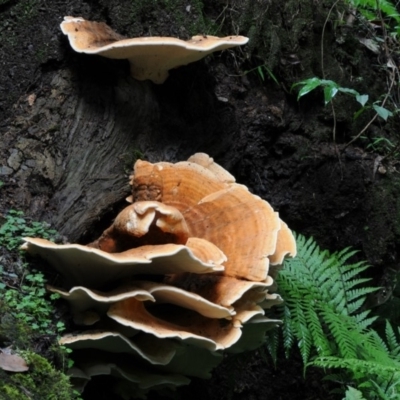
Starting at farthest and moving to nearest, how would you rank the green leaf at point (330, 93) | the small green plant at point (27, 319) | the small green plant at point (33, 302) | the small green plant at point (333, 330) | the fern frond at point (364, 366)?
the green leaf at point (330, 93) < the small green plant at point (333, 330) < the fern frond at point (364, 366) < the small green plant at point (33, 302) < the small green plant at point (27, 319)

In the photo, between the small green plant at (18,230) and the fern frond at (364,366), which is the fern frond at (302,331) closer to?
the fern frond at (364,366)

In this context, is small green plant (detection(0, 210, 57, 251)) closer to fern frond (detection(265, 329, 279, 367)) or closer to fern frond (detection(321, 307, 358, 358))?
fern frond (detection(265, 329, 279, 367))

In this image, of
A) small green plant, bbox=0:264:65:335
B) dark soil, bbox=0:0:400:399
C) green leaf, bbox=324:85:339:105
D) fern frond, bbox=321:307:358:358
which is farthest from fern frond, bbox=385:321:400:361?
small green plant, bbox=0:264:65:335

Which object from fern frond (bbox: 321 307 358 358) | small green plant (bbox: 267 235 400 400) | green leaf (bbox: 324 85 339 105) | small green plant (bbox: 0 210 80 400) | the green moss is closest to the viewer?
the green moss

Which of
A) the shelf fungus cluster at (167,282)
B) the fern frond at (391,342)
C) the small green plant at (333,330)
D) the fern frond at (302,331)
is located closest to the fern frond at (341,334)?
the small green plant at (333,330)

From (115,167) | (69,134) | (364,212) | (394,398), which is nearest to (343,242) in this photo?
(364,212)

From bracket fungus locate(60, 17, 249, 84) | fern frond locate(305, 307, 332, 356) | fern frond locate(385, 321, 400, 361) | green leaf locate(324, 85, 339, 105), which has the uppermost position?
bracket fungus locate(60, 17, 249, 84)

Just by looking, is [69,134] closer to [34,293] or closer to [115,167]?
[115,167]
